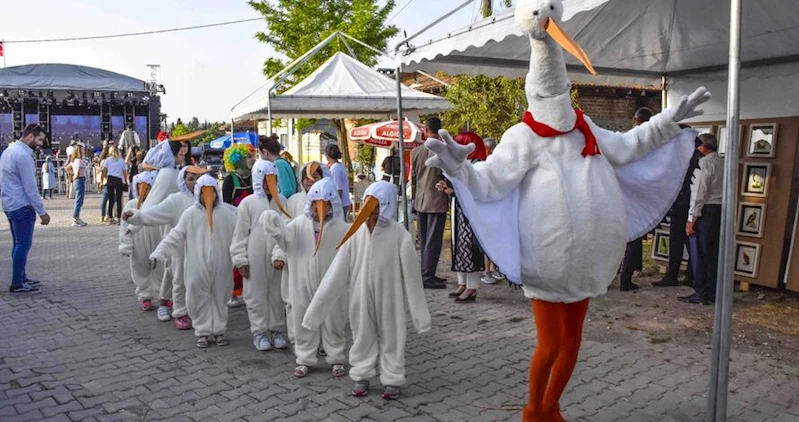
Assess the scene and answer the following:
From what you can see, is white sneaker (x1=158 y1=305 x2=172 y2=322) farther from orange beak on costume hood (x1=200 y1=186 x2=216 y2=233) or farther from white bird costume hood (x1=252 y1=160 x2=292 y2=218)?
white bird costume hood (x1=252 y1=160 x2=292 y2=218)

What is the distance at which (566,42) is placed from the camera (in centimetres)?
Answer: 300

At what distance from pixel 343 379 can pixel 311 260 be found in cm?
88

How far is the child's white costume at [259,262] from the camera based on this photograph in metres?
5.18

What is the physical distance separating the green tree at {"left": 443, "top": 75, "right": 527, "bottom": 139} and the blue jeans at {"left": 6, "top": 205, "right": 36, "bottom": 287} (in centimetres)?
809

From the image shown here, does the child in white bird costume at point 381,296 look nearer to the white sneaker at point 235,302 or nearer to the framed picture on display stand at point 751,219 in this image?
the white sneaker at point 235,302

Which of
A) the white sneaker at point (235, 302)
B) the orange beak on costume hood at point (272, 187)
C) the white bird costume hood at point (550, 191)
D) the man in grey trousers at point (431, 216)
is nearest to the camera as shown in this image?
the white bird costume hood at point (550, 191)

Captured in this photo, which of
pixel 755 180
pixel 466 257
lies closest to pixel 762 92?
pixel 755 180

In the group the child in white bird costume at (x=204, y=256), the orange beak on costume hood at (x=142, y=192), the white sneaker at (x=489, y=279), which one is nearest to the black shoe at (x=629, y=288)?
the white sneaker at (x=489, y=279)

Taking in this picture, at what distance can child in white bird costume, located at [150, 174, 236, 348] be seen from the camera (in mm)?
5281

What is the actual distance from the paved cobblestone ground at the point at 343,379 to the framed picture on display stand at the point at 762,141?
262 centimetres

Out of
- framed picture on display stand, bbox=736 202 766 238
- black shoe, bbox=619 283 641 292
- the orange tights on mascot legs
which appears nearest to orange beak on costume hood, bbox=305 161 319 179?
the orange tights on mascot legs

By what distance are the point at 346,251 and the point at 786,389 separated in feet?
10.2

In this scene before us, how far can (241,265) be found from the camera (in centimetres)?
508

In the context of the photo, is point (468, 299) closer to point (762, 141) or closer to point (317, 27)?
point (762, 141)
